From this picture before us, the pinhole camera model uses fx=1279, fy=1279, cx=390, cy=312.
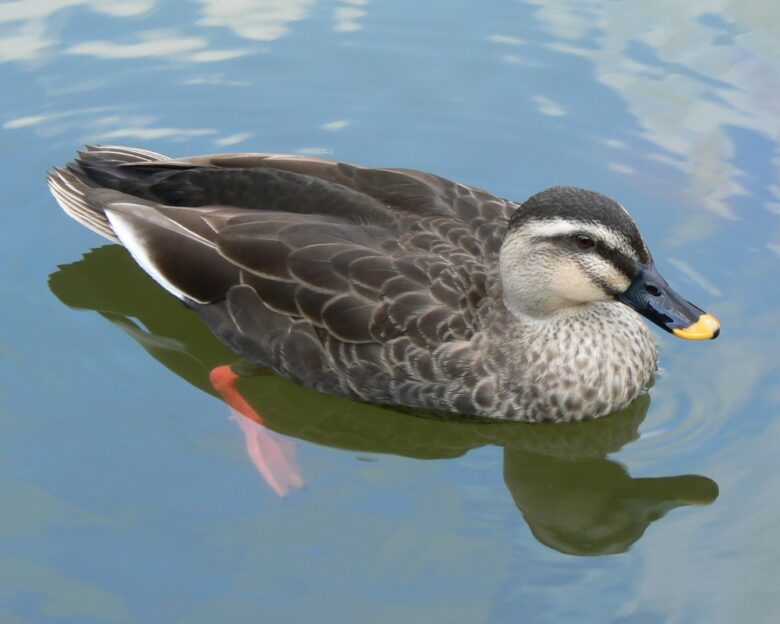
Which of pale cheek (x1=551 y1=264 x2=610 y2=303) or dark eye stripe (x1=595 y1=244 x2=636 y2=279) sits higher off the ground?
dark eye stripe (x1=595 y1=244 x2=636 y2=279)

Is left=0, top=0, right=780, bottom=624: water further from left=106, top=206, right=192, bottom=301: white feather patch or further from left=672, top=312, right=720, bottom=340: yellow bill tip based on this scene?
left=672, top=312, right=720, bottom=340: yellow bill tip

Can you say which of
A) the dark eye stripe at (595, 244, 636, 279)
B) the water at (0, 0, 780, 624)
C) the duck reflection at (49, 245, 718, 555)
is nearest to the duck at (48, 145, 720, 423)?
the dark eye stripe at (595, 244, 636, 279)

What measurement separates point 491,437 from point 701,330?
1184mm

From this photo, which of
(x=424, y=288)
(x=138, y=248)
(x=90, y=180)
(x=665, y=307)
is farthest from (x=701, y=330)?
(x=90, y=180)

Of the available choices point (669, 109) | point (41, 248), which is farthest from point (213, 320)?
point (669, 109)

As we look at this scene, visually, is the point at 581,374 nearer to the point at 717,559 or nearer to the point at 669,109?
the point at 717,559

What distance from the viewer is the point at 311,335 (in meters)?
6.38

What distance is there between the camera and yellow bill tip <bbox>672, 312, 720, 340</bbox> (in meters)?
5.80

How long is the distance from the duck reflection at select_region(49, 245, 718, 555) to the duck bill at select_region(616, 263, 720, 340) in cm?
73

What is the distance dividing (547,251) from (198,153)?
9.93ft

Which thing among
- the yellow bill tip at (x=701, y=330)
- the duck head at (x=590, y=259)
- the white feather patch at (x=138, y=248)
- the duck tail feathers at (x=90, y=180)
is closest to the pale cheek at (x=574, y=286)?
the duck head at (x=590, y=259)

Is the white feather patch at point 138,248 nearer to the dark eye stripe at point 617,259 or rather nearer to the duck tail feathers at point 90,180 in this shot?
the duck tail feathers at point 90,180

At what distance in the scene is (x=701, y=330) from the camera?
580 centimetres

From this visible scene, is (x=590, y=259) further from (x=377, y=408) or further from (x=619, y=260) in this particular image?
(x=377, y=408)
